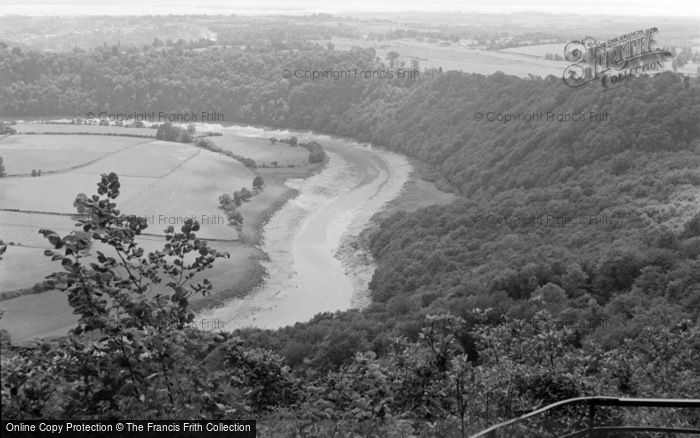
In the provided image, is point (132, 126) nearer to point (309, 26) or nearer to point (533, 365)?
point (309, 26)

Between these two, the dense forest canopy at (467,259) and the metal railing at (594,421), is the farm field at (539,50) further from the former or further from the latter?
the metal railing at (594,421)

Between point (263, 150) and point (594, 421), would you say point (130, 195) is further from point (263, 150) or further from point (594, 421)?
point (594, 421)

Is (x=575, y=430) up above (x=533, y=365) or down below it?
above

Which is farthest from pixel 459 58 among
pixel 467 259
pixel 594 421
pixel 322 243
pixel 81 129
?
pixel 594 421

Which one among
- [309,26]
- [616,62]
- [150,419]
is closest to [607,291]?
[150,419]

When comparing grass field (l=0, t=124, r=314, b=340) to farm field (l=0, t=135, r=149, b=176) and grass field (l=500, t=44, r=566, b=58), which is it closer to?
farm field (l=0, t=135, r=149, b=176)

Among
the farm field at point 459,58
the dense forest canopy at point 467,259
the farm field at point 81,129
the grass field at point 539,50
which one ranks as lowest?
the farm field at point 81,129

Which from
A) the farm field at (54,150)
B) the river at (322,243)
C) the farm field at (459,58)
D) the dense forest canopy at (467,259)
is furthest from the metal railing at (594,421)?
the farm field at (54,150)
